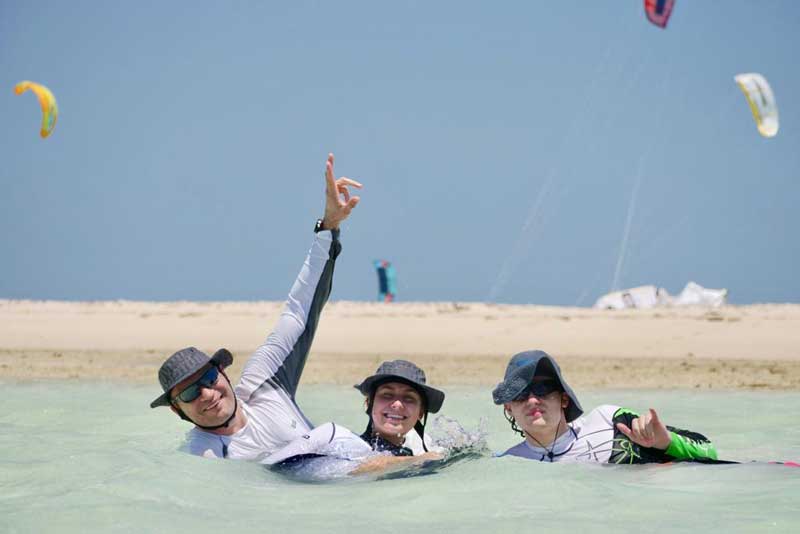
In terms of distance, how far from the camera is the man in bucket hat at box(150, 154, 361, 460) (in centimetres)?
574

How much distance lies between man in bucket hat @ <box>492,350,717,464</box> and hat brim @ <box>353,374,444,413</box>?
1.34 feet

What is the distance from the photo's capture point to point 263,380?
20.5 ft

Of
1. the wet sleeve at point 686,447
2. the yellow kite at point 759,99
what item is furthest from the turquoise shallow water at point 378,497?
the yellow kite at point 759,99

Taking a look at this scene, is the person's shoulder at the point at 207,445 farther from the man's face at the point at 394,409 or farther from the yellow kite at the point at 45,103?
the yellow kite at the point at 45,103

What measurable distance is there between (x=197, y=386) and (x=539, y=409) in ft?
6.13

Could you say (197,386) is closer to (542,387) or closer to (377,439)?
(377,439)

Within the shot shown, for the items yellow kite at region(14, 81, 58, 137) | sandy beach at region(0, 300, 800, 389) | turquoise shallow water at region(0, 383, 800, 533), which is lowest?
turquoise shallow water at region(0, 383, 800, 533)

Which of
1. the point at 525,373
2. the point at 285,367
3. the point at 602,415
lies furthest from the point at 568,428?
the point at 285,367

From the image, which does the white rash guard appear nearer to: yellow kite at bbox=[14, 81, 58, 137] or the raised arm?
the raised arm

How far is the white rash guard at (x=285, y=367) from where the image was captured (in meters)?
6.06

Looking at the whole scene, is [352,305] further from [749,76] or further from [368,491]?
[368,491]

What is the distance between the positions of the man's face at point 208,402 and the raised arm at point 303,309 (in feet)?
1.28

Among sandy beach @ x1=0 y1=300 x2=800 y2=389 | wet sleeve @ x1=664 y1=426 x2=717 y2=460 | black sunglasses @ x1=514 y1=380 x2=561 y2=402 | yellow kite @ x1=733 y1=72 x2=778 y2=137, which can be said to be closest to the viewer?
black sunglasses @ x1=514 y1=380 x2=561 y2=402

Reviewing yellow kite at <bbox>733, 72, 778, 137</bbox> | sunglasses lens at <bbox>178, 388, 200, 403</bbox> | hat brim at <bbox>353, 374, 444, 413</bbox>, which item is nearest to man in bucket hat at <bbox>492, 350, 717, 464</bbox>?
hat brim at <bbox>353, 374, 444, 413</bbox>
